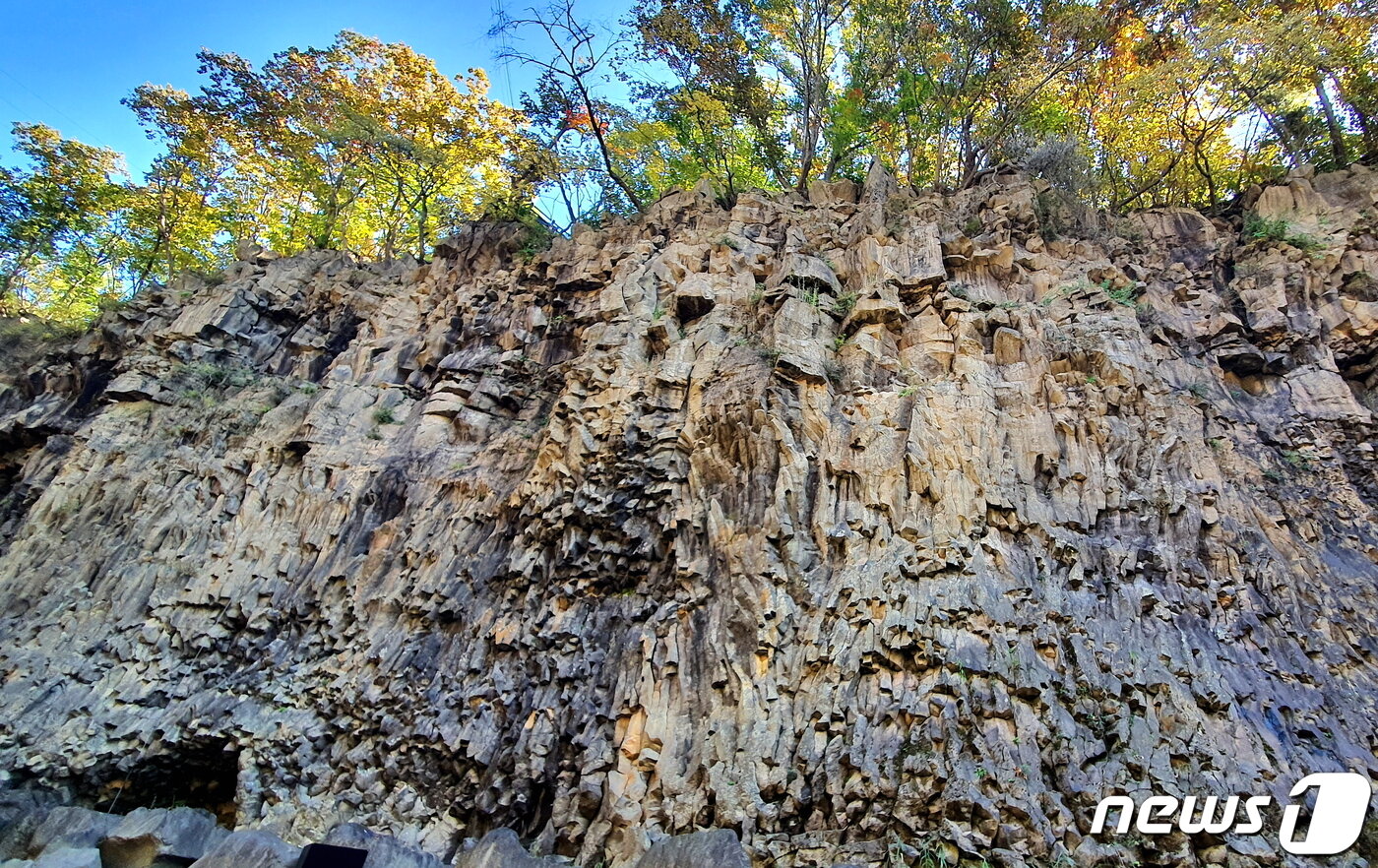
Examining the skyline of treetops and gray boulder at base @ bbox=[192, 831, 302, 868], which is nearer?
gray boulder at base @ bbox=[192, 831, 302, 868]

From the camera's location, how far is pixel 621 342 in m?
12.9

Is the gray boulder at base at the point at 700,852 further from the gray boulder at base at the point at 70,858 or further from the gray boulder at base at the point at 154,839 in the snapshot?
the gray boulder at base at the point at 70,858

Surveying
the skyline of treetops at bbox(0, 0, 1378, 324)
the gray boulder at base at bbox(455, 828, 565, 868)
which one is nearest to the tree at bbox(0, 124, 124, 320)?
the skyline of treetops at bbox(0, 0, 1378, 324)

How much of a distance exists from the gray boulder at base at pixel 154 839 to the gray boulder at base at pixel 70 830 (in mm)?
298

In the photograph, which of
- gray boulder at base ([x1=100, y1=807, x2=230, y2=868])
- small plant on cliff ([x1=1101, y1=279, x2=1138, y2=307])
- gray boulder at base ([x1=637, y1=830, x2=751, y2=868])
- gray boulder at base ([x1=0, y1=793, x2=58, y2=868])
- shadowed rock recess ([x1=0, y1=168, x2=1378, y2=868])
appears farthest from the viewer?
small plant on cliff ([x1=1101, y1=279, x2=1138, y2=307])

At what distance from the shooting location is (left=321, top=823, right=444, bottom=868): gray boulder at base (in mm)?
7016

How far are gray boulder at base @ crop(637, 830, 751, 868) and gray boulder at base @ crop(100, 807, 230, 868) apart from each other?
5299 mm

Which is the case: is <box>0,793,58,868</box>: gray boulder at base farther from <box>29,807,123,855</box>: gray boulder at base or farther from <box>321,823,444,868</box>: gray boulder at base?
<box>321,823,444,868</box>: gray boulder at base

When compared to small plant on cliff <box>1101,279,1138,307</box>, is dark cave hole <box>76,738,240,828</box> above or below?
below

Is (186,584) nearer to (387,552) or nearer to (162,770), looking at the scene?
(162,770)

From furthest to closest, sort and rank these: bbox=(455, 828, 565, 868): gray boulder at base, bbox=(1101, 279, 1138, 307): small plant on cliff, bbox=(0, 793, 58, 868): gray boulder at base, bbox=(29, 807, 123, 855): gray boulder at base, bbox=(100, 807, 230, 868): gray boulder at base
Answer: bbox=(1101, 279, 1138, 307): small plant on cliff < bbox=(0, 793, 58, 868): gray boulder at base < bbox=(29, 807, 123, 855): gray boulder at base < bbox=(100, 807, 230, 868): gray boulder at base < bbox=(455, 828, 565, 868): gray boulder at base

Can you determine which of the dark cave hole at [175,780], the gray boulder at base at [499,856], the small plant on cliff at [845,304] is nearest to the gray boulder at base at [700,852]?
the gray boulder at base at [499,856]

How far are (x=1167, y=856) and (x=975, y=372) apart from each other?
646cm

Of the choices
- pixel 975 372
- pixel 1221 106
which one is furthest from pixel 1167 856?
pixel 1221 106
